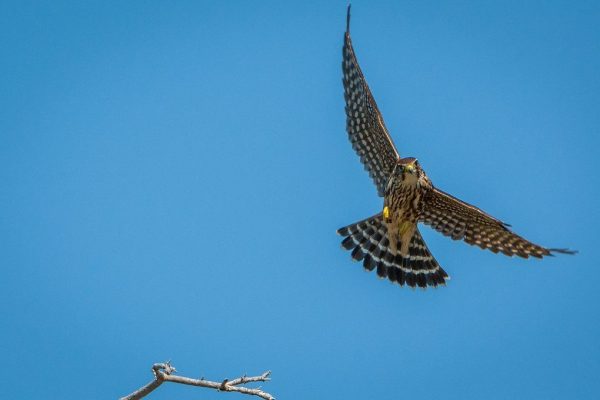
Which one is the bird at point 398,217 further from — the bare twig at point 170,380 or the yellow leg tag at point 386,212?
the bare twig at point 170,380

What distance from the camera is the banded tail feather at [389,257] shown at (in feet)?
32.7

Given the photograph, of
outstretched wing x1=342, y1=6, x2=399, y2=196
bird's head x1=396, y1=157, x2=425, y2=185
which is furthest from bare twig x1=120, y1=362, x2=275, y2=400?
outstretched wing x1=342, y1=6, x2=399, y2=196

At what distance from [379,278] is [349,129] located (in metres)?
1.81

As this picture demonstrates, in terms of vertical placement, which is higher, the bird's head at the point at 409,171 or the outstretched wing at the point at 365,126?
the outstretched wing at the point at 365,126

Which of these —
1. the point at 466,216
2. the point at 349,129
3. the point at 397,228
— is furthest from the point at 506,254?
the point at 349,129

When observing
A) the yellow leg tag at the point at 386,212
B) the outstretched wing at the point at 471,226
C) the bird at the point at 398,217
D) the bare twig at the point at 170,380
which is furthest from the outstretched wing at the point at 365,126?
the bare twig at the point at 170,380

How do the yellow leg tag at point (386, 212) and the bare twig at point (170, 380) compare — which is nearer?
the bare twig at point (170, 380)

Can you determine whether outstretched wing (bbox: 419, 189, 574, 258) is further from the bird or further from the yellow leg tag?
the yellow leg tag

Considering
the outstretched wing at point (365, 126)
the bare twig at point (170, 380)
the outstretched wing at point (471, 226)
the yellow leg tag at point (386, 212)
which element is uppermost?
the outstretched wing at point (365, 126)

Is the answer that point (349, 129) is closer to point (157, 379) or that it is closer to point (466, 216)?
point (466, 216)

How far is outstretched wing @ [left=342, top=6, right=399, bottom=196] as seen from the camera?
31.0 ft

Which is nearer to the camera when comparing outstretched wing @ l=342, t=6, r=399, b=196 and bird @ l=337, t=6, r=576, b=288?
bird @ l=337, t=6, r=576, b=288

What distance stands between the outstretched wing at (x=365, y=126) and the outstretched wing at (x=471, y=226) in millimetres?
651

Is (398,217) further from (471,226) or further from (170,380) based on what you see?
(170,380)
